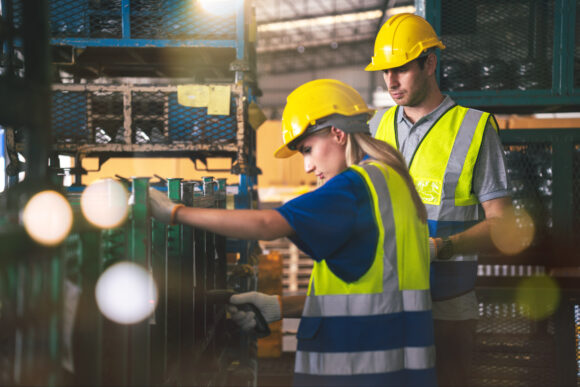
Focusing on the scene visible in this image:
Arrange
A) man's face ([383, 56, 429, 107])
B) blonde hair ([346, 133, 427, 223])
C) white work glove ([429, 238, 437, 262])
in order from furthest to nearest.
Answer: man's face ([383, 56, 429, 107])
white work glove ([429, 238, 437, 262])
blonde hair ([346, 133, 427, 223])

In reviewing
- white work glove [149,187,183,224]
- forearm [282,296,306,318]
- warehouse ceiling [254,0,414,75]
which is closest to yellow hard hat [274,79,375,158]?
white work glove [149,187,183,224]

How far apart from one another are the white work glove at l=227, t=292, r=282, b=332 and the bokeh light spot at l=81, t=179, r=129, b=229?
2.59 ft

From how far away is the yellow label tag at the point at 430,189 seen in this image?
2.37 meters

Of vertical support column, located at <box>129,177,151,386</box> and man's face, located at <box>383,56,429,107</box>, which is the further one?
man's face, located at <box>383,56,429,107</box>

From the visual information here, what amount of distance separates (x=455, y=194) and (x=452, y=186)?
0.04 metres

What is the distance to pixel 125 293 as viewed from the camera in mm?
1400

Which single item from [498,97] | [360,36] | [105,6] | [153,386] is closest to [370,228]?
[153,386]

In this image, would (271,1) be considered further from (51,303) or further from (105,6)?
(51,303)

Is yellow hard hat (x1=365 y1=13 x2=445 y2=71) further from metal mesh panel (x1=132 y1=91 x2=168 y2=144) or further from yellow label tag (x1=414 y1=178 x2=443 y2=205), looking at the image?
metal mesh panel (x1=132 y1=91 x2=168 y2=144)

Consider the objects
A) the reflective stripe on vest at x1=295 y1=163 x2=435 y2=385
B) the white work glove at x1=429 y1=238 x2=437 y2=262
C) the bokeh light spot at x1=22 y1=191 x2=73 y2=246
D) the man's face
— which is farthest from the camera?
the man's face

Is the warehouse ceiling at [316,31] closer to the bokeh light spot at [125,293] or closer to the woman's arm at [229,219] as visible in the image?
the woman's arm at [229,219]

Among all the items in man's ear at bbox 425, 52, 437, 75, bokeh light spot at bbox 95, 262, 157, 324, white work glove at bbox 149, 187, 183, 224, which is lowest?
bokeh light spot at bbox 95, 262, 157, 324

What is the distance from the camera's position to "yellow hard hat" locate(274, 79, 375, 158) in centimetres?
176

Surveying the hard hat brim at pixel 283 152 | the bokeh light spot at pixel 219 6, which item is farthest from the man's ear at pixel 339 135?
the bokeh light spot at pixel 219 6
